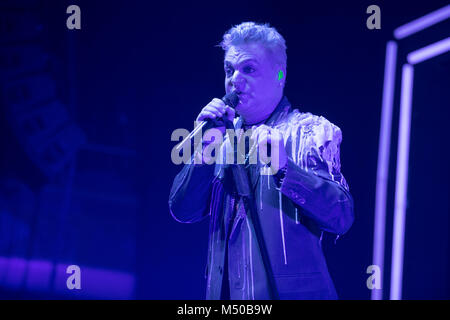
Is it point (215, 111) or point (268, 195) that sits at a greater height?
point (215, 111)

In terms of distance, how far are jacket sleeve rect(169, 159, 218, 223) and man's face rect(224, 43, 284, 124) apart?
22cm

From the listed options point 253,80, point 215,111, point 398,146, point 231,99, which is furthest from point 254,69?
point 398,146

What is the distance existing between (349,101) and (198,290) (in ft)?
3.41

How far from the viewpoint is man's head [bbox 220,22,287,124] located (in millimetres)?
1548

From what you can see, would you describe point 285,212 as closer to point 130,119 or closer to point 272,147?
point 272,147

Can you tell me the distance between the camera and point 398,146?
209 cm

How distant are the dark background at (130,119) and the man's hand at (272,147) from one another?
94 cm

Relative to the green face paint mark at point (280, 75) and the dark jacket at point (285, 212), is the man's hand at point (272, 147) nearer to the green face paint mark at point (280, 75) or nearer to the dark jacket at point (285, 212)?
the dark jacket at point (285, 212)

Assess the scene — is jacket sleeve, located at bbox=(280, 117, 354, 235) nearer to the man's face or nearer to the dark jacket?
the dark jacket

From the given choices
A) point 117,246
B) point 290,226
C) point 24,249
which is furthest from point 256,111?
point 24,249

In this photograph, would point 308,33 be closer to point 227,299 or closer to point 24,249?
point 227,299

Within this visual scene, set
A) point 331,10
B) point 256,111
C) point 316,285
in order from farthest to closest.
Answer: point 331,10, point 256,111, point 316,285

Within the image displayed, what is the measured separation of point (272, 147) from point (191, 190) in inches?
13.4
